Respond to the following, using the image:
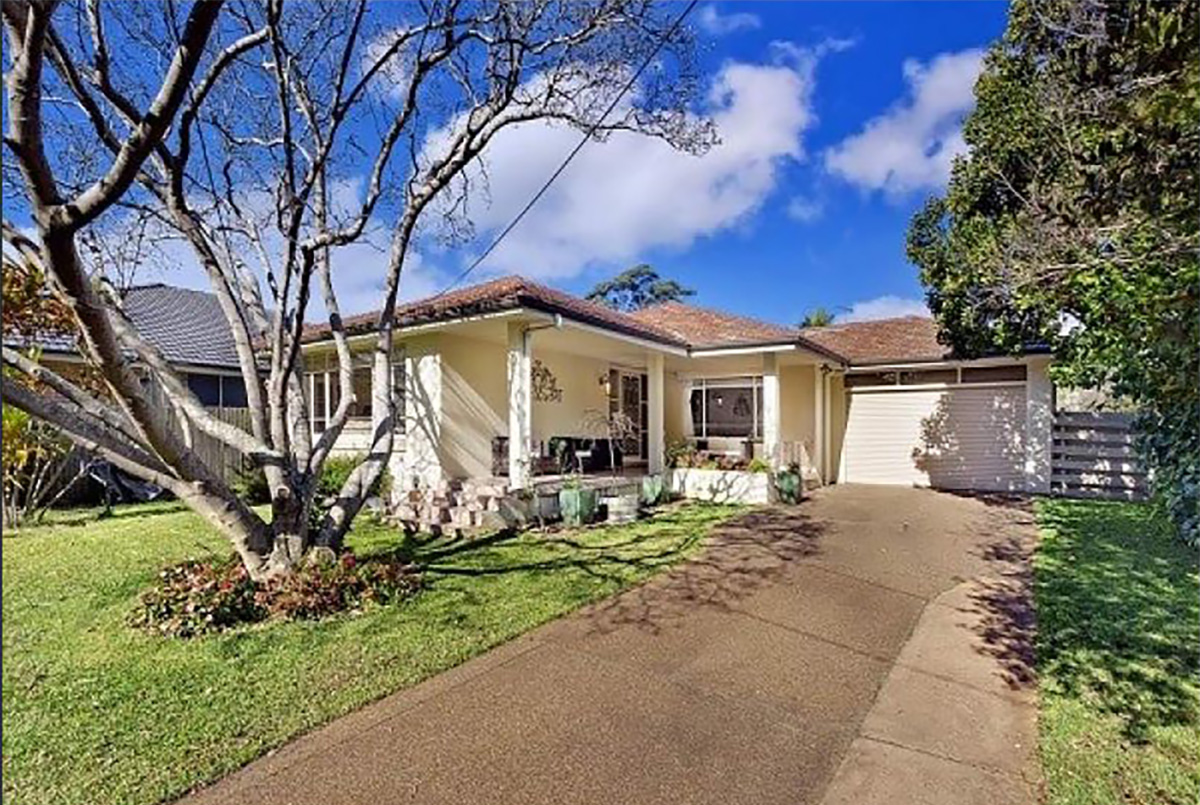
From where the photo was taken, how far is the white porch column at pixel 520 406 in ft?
36.6

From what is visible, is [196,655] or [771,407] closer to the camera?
[196,655]

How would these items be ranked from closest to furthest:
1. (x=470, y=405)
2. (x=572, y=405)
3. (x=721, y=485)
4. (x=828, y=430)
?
(x=470, y=405)
(x=721, y=485)
(x=572, y=405)
(x=828, y=430)

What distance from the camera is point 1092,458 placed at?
574 inches

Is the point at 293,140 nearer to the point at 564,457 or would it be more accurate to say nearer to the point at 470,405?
the point at 470,405

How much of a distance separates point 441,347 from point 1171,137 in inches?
430

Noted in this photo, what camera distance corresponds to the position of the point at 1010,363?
51.3 feet

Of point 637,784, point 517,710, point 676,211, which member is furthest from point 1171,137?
point 676,211

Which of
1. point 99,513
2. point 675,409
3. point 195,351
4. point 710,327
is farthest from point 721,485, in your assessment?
point 195,351

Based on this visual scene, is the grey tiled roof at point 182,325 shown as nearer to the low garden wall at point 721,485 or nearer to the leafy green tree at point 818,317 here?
the low garden wall at point 721,485

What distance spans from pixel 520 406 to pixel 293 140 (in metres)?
5.08

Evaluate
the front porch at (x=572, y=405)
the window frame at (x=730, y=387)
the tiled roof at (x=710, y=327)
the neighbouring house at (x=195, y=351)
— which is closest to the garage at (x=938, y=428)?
the front porch at (x=572, y=405)

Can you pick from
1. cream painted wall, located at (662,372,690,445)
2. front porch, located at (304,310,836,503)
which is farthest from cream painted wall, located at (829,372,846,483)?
cream painted wall, located at (662,372,690,445)

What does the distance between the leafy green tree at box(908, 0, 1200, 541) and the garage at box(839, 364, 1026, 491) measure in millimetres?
4570

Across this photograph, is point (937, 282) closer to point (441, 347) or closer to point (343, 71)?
point (441, 347)
